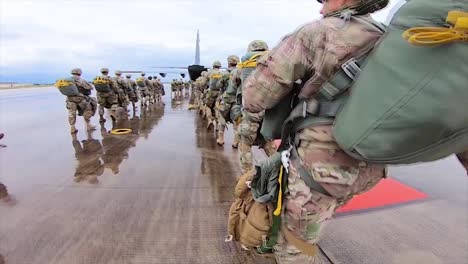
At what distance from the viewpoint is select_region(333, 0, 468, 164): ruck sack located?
3.05 feet

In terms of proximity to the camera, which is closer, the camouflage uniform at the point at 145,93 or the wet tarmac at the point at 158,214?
the wet tarmac at the point at 158,214

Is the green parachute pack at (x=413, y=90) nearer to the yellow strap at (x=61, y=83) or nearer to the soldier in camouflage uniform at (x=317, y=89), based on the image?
the soldier in camouflage uniform at (x=317, y=89)

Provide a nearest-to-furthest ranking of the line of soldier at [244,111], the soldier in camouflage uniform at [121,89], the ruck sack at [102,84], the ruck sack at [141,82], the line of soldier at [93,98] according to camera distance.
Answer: the line of soldier at [244,111] < the line of soldier at [93,98] < the ruck sack at [102,84] < the soldier in camouflage uniform at [121,89] < the ruck sack at [141,82]

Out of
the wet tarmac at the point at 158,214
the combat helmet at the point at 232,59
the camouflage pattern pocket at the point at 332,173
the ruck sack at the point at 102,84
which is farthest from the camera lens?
the ruck sack at the point at 102,84

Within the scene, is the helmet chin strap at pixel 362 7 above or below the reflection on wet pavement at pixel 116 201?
above

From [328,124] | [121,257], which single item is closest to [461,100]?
[328,124]

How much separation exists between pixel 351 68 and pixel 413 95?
0.98 feet

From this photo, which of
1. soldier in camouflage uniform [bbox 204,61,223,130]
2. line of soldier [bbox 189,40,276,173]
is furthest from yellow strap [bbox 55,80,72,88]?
line of soldier [bbox 189,40,276,173]

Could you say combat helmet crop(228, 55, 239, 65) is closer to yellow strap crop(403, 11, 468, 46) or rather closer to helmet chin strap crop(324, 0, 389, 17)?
helmet chin strap crop(324, 0, 389, 17)

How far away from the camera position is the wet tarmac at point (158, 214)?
8.35 ft

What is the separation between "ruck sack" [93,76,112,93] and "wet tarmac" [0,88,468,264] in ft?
12.5

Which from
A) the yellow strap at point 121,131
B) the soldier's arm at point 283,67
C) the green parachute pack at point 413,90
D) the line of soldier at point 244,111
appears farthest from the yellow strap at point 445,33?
the yellow strap at point 121,131

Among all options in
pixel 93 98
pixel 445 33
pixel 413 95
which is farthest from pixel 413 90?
pixel 93 98

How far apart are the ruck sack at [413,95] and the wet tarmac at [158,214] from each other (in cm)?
168
